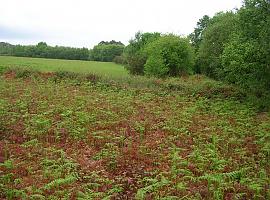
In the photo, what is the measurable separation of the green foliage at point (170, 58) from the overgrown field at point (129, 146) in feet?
61.6

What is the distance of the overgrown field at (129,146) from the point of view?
12484 mm

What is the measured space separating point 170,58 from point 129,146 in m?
35.9

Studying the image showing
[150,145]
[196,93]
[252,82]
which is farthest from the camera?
[196,93]

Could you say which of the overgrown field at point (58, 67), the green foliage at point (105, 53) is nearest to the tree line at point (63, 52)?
the green foliage at point (105, 53)

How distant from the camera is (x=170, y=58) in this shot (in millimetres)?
51938

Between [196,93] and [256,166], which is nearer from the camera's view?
[256,166]

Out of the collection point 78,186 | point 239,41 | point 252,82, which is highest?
point 239,41

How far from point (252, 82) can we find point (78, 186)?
795 inches

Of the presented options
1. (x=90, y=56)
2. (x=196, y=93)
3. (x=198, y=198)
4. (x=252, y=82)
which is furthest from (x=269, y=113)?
(x=90, y=56)

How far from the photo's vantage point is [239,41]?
29.5 meters

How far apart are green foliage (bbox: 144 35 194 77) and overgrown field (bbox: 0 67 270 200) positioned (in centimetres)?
1877

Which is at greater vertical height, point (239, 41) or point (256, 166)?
point (239, 41)

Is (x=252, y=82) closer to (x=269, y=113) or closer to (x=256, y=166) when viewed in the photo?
(x=269, y=113)

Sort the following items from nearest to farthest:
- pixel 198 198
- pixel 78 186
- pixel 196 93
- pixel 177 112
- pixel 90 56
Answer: pixel 198 198 → pixel 78 186 → pixel 177 112 → pixel 196 93 → pixel 90 56
